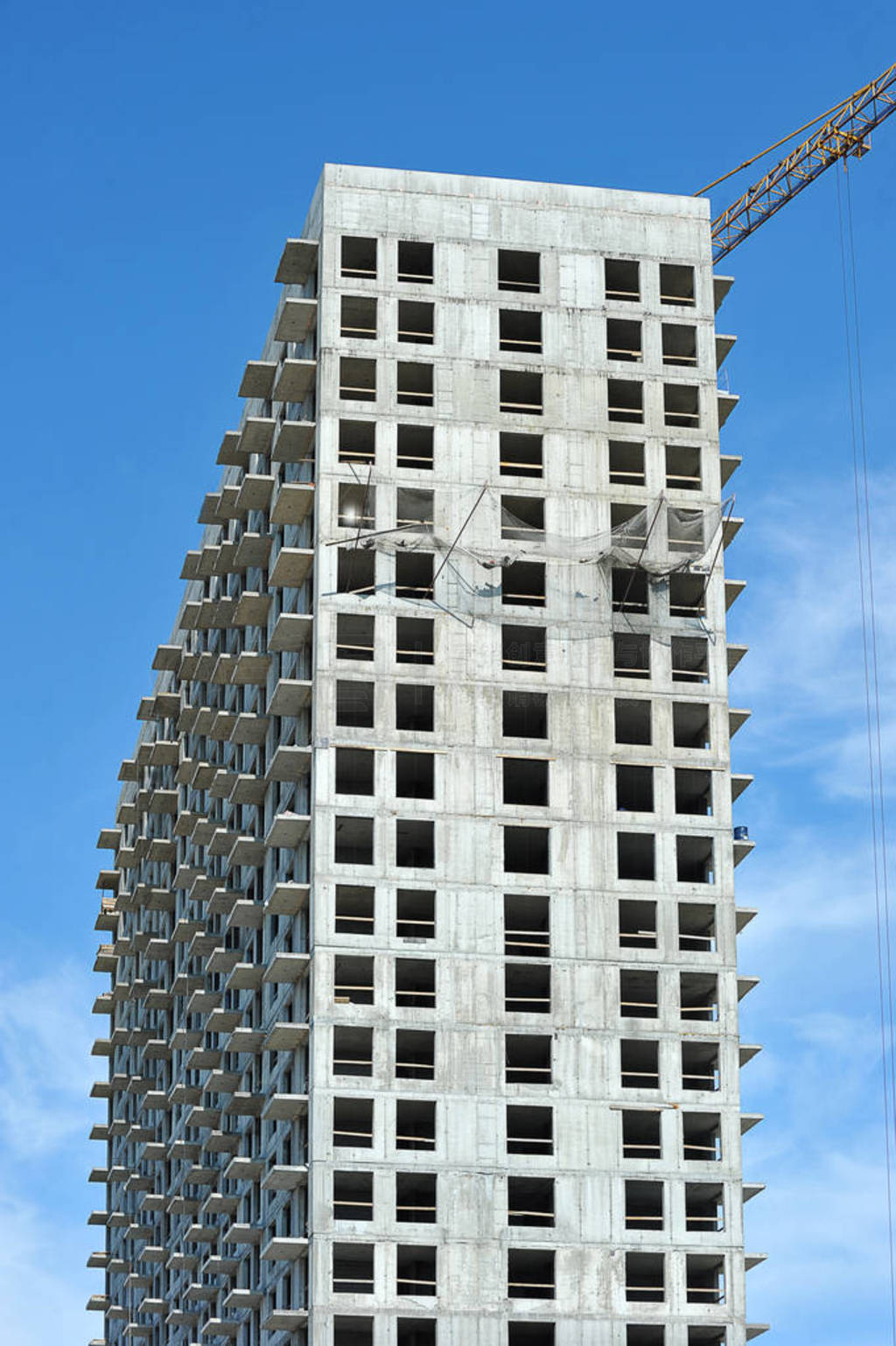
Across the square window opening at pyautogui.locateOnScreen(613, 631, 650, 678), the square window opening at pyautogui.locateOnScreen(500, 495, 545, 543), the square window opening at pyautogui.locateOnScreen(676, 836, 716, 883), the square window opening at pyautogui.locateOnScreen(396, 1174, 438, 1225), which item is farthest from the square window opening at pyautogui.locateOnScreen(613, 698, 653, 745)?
the square window opening at pyautogui.locateOnScreen(396, 1174, 438, 1225)

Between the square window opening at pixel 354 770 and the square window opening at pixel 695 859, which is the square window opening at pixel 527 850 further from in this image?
the square window opening at pixel 354 770

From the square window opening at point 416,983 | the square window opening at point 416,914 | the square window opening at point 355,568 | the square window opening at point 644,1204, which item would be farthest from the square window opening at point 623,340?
the square window opening at point 644,1204

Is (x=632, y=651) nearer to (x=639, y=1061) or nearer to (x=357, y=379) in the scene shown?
(x=357, y=379)

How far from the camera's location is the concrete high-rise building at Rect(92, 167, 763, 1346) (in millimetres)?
93688

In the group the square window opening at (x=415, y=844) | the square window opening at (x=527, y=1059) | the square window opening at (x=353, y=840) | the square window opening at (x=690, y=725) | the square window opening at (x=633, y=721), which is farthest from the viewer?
the square window opening at (x=690, y=725)

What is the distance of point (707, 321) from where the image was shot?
106312mm

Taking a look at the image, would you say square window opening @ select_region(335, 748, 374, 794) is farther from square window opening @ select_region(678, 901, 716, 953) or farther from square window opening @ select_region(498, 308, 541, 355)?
square window opening @ select_region(498, 308, 541, 355)

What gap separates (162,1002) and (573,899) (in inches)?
1559

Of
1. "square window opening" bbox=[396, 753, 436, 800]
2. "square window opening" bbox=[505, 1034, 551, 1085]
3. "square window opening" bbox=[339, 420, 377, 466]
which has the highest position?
"square window opening" bbox=[339, 420, 377, 466]

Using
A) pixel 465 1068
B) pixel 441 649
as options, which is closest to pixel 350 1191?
pixel 465 1068

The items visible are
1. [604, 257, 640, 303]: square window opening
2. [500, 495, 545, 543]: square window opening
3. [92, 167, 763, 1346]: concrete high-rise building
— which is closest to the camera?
[92, 167, 763, 1346]: concrete high-rise building

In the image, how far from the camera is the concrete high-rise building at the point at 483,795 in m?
93.7

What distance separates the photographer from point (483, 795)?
9844 cm

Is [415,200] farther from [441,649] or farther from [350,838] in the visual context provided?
[350,838]
